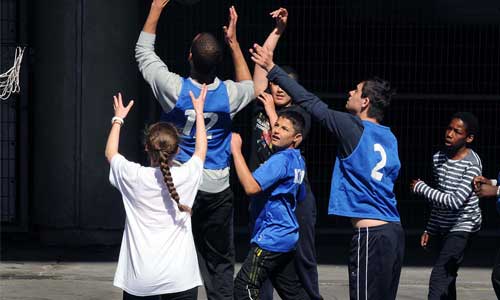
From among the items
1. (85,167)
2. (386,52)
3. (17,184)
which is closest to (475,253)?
(386,52)

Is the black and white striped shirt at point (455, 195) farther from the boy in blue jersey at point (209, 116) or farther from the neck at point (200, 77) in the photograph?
the neck at point (200, 77)

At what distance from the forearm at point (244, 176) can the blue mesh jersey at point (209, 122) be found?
0.56 m

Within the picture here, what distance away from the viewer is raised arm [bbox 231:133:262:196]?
696cm

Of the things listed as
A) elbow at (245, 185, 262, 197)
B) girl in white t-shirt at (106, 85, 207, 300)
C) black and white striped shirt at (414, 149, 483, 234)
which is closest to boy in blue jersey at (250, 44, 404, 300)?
elbow at (245, 185, 262, 197)

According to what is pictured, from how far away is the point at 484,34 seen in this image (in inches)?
479

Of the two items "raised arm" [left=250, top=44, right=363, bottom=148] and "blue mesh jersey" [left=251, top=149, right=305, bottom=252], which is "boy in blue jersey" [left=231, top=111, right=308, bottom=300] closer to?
"blue mesh jersey" [left=251, top=149, right=305, bottom=252]

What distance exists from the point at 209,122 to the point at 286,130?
0.54 metres

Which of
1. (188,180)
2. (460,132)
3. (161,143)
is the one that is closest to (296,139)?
(188,180)

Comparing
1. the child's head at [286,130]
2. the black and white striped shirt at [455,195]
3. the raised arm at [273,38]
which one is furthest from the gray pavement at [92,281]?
the child's head at [286,130]

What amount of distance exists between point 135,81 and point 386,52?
2.75m

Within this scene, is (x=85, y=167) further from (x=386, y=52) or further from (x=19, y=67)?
(x=386, y=52)

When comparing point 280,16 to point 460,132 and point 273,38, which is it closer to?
point 273,38

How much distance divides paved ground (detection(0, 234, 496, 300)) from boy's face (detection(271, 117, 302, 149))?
8.00 feet

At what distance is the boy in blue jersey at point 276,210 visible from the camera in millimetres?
7176
